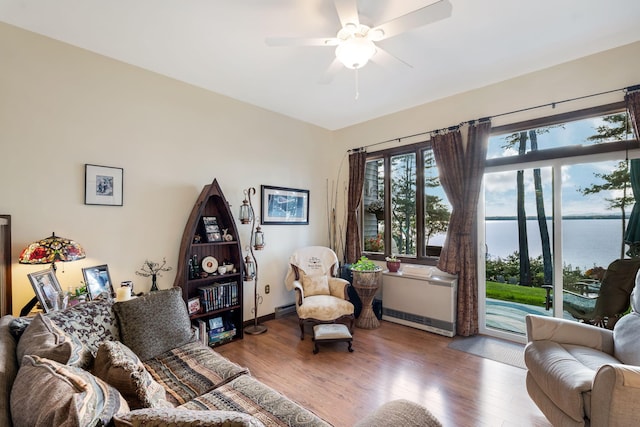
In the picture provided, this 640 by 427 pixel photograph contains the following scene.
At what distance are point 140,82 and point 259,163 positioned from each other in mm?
1536

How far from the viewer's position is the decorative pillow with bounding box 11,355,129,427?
2.50 ft

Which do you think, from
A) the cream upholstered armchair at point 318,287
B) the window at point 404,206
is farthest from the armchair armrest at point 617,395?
the window at point 404,206

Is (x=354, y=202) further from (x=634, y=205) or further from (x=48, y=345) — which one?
(x=48, y=345)

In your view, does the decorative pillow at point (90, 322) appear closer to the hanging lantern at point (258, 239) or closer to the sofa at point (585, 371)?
the hanging lantern at point (258, 239)

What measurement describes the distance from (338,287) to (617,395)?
2.61 meters

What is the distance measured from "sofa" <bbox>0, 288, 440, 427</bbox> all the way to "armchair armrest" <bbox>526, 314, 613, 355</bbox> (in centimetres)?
156

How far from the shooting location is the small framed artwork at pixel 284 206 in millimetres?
3918

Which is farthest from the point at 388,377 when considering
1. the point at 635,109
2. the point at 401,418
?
the point at 635,109

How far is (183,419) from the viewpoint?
80cm

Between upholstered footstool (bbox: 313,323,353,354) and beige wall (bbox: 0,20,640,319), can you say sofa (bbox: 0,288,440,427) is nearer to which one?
beige wall (bbox: 0,20,640,319)

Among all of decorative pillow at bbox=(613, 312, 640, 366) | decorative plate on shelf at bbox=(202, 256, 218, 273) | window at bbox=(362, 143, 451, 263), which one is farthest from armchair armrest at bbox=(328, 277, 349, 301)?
decorative pillow at bbox=(613, 312, 640, 366)

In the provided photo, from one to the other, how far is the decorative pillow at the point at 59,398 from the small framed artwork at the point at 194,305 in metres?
1.96

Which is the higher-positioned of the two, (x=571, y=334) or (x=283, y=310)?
(x=571, y=334)

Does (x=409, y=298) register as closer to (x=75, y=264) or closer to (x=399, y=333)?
(x=399, y=333)
